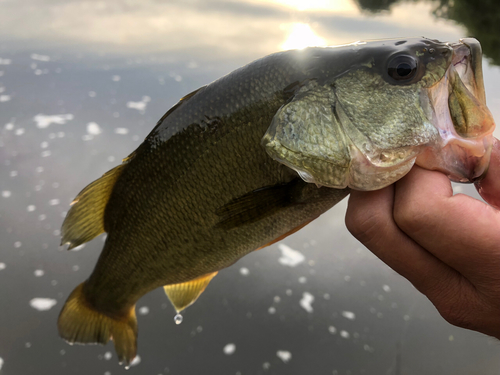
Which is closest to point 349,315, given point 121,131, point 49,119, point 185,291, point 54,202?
point 185,291

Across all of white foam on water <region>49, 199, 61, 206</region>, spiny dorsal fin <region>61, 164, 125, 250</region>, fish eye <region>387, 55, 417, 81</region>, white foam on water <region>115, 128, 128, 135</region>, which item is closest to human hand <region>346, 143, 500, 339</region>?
fish eye <region>387, 55, 417, 81</region>

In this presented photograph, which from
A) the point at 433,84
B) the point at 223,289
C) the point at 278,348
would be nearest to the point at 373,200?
the point at 433,84

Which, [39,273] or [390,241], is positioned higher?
[390,241]

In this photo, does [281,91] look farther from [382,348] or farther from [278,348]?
[382,348]

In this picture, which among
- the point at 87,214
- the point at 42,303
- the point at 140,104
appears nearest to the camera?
the point at 87,214

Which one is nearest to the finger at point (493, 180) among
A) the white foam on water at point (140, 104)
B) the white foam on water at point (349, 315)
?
the white foam on water at point (349, 315)

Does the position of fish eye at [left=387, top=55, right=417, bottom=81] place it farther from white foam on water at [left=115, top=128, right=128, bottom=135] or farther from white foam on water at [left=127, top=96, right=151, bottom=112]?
white foam on water at [left=127, top=96, right=151, bottom=112]

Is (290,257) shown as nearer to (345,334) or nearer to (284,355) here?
(345,334)
